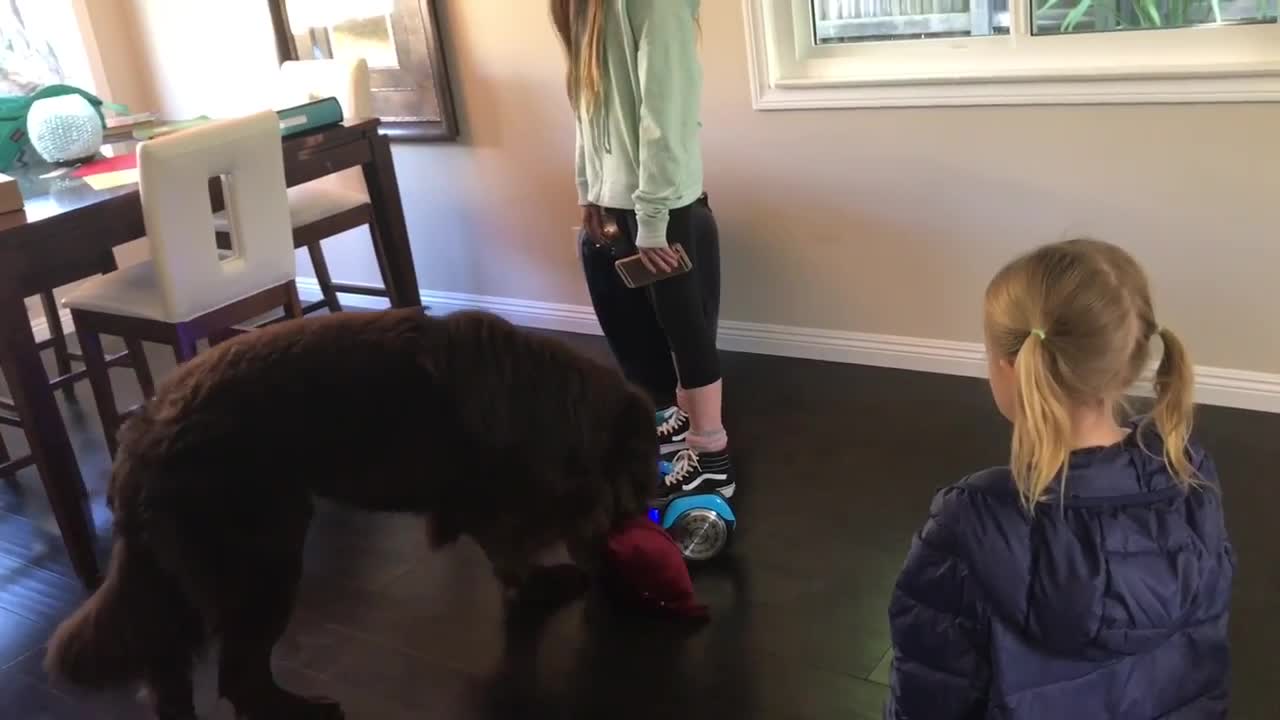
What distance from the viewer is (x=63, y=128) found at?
2.99m

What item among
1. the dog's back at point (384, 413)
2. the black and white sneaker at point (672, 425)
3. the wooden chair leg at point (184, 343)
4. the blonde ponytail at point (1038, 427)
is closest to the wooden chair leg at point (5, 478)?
the wooden chair leg at point (184, 343)

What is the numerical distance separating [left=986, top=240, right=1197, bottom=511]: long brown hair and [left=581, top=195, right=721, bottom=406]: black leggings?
1135 mm

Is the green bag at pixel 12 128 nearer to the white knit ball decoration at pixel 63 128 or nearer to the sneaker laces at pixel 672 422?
the white knit ball decoration at pixel 63 128

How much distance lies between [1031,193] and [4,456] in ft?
9.39

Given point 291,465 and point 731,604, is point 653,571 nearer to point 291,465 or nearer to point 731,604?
point 731,604

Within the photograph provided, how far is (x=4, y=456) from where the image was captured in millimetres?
3055

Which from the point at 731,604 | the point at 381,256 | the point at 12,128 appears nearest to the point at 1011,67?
the point at 731,604

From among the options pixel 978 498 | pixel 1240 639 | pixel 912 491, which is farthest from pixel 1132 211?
pixel 978 498

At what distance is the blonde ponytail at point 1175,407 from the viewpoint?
124cm

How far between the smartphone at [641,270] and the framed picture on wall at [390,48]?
1504 mm

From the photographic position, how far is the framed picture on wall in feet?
11.5

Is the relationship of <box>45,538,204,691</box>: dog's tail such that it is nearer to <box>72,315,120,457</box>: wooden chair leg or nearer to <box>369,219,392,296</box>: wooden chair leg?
<box>72,315,120,457</box>: wooden chair leg

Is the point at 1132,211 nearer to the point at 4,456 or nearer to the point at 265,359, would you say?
the point at 265,359

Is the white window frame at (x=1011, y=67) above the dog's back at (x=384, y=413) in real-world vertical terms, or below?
above
